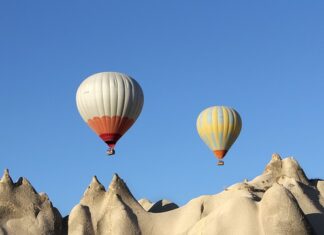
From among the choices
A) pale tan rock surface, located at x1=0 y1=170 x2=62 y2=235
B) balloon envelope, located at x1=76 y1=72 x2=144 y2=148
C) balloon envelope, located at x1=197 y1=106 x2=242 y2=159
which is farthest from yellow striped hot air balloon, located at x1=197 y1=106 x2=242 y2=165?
pale tan rock surface, located at x1=0 y1=170 x2=62 y2=235

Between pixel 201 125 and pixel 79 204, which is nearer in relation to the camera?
pixel 79 204

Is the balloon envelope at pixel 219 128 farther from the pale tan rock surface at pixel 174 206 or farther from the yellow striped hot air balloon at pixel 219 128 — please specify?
the pale tan rock surface at pixel 174 206

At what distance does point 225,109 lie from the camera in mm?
35562

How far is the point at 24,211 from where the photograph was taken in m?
27.6

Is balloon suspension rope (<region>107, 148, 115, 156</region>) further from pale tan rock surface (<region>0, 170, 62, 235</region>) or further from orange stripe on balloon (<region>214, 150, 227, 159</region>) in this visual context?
orange stripe on balloon (<region>214, 150, 227, 159</region>)

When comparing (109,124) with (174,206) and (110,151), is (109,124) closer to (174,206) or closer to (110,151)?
(110,151)

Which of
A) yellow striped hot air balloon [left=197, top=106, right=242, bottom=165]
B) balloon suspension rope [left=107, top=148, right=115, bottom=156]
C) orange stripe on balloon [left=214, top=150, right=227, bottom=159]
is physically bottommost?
orange stripe on balloon [left=214, top=150, right=227, bottom=159]

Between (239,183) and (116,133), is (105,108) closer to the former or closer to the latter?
(116,133)

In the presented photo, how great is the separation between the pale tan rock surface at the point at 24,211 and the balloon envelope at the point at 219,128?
30.0 ft

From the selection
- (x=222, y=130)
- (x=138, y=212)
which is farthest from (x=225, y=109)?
(x=138, y=212)

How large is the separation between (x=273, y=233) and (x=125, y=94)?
40.0 feet

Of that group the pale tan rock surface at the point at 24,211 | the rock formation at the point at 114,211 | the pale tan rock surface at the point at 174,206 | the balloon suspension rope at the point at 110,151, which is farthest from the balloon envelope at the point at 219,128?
the pale tan rock surface at the point at 24,211

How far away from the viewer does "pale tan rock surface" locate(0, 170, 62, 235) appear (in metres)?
27.2

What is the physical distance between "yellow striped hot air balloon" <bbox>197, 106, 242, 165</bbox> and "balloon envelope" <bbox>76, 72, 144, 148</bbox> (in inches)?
183
